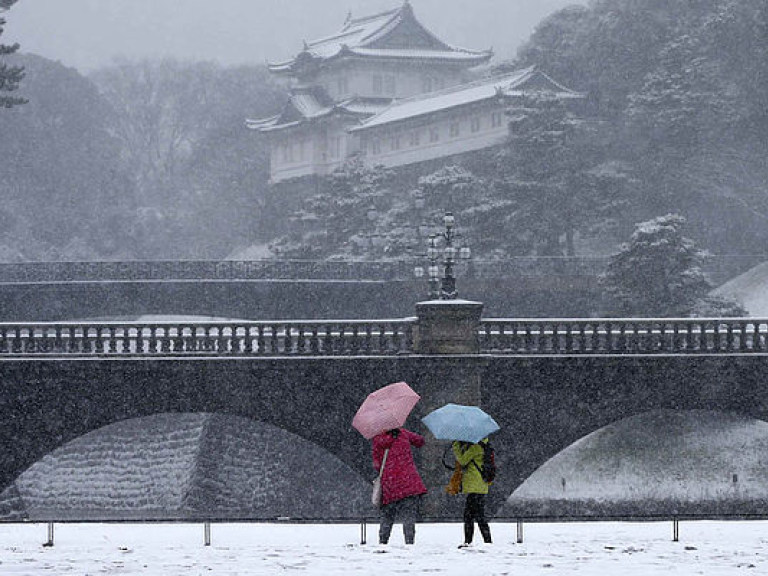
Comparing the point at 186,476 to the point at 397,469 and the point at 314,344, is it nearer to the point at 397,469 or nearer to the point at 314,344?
the point at 314,344

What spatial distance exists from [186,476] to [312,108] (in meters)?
42.3


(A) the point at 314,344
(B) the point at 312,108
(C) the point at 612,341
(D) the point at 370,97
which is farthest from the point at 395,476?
(B) the point at 312,108

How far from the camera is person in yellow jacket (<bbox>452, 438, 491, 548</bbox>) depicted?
48.4 ft

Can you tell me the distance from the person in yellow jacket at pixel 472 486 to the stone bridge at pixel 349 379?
11.8 metres

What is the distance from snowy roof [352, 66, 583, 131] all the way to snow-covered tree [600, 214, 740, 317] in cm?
1547

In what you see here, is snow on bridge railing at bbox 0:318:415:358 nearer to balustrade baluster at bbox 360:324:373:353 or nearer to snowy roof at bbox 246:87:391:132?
balustrade baluster at bbox 360:324:373:353

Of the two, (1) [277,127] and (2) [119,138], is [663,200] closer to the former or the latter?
(1) [277,127]

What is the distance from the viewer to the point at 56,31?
112 metres

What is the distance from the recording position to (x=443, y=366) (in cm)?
2669

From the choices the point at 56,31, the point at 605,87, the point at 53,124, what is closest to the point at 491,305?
the point at 605,87

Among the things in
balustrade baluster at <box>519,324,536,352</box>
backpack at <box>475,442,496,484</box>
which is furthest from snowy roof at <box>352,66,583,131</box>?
backpack at <box>475,442,496,484</box>

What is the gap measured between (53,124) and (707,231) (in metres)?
41.0

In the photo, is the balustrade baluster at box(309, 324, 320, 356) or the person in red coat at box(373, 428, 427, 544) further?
the balustrade baluster at box(309, 324, 320, 356)

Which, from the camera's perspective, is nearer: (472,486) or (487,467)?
(472,486)
